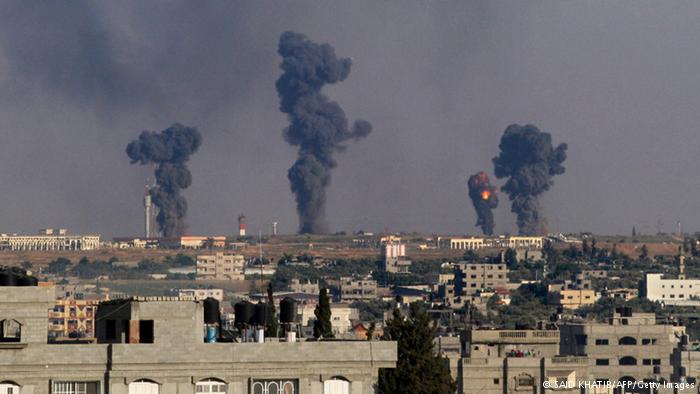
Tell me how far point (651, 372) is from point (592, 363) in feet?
11.3

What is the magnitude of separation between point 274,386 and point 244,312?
5.85m

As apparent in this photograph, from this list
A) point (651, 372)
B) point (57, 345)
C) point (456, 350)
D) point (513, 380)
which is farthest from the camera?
point (651, 372)

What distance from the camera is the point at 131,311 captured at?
1566 inches

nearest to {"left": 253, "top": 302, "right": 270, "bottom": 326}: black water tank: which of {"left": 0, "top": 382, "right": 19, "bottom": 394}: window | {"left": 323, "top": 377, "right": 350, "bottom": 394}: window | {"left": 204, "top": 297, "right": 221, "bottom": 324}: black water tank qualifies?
{"left": 204, "top": 297, "right": 221, "bottom": 324}: black water tank

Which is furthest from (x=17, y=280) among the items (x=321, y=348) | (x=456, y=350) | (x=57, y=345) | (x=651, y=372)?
(x=651, y=372)

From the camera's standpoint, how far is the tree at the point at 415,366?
51.9 metres

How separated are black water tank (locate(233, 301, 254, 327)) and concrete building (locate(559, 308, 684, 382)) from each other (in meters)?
88.1

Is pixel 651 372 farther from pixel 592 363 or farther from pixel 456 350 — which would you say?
pixel 456 350

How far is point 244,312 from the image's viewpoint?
148 ft

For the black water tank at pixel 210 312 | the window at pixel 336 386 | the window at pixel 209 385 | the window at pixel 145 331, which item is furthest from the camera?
the black water tank at pixel 210 312

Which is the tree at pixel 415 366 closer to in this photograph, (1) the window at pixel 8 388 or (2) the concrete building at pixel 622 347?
(1) the window at pixel 8 388

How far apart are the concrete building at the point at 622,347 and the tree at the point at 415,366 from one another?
256 ft

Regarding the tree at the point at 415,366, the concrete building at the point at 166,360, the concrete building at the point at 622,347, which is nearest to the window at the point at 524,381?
the tree at the point at 415,366

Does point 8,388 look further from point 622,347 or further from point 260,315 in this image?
point 622,347
